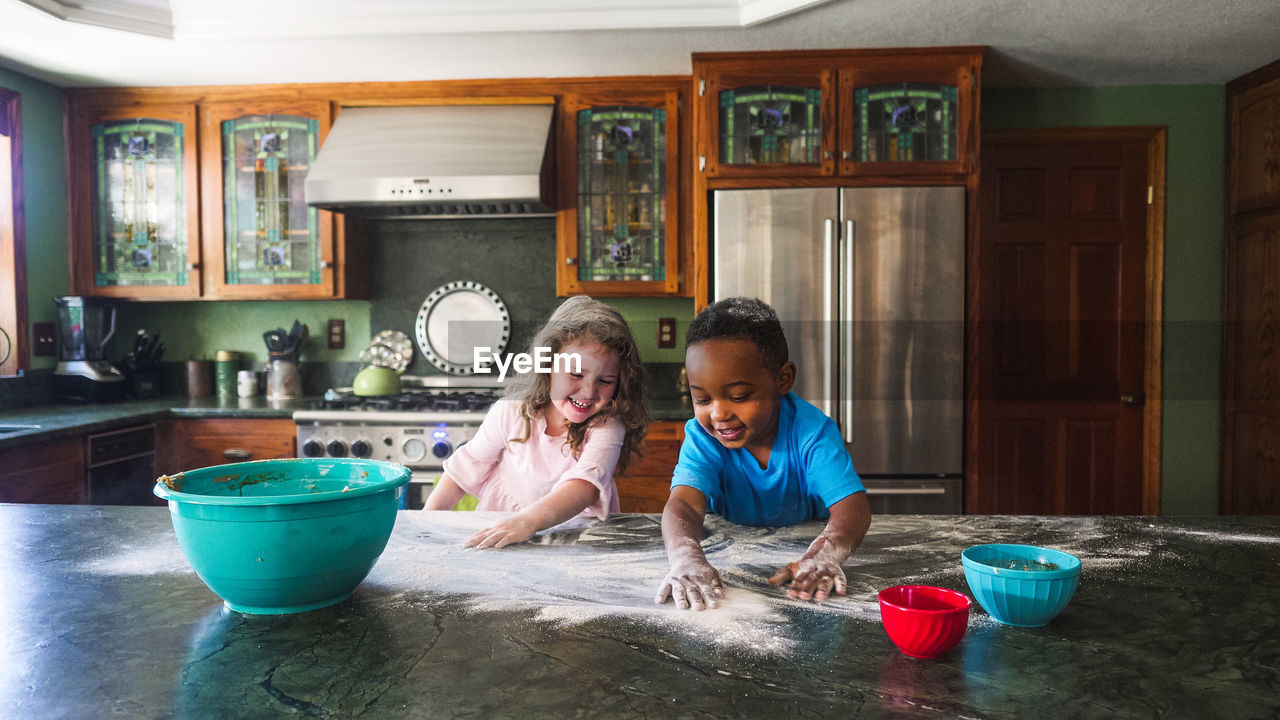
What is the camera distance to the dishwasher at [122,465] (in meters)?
2.88

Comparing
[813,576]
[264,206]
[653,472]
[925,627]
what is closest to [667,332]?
[653,472]

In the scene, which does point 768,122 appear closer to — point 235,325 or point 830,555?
point 830,555

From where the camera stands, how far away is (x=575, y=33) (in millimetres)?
2852

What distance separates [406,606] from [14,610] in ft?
1.56

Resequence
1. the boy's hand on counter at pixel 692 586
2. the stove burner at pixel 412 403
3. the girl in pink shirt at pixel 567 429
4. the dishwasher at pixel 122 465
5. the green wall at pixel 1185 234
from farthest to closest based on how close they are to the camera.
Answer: the green wall at pixel 1185 234 → the stove burner at pixel 412 403 → the dishwasher at pixel 122 465 → the girl in pink shirt at pixel 567 429 → the boy's hand on counter at pixel 692 586

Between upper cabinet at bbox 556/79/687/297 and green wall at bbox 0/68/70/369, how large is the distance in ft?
7.31

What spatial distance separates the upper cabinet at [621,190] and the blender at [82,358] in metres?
2.03

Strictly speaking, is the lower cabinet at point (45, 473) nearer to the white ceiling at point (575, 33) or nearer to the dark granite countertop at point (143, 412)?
the dark granite countertop at point (143, 412)

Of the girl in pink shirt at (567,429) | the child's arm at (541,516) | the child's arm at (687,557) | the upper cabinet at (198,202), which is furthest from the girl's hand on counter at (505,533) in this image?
the upper cabinet at (198,202)

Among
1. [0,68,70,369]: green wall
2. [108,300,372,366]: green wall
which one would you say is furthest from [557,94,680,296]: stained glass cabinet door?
[0,68,70,369]: green wall

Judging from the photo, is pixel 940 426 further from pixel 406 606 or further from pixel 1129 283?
pixel 406 606

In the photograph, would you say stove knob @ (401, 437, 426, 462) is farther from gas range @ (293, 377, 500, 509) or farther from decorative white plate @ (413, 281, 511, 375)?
decorative white plate @ (413, 281, 511, 375)

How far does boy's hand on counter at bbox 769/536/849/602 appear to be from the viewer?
0.99 meters

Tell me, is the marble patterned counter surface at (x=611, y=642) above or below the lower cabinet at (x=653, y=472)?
above
